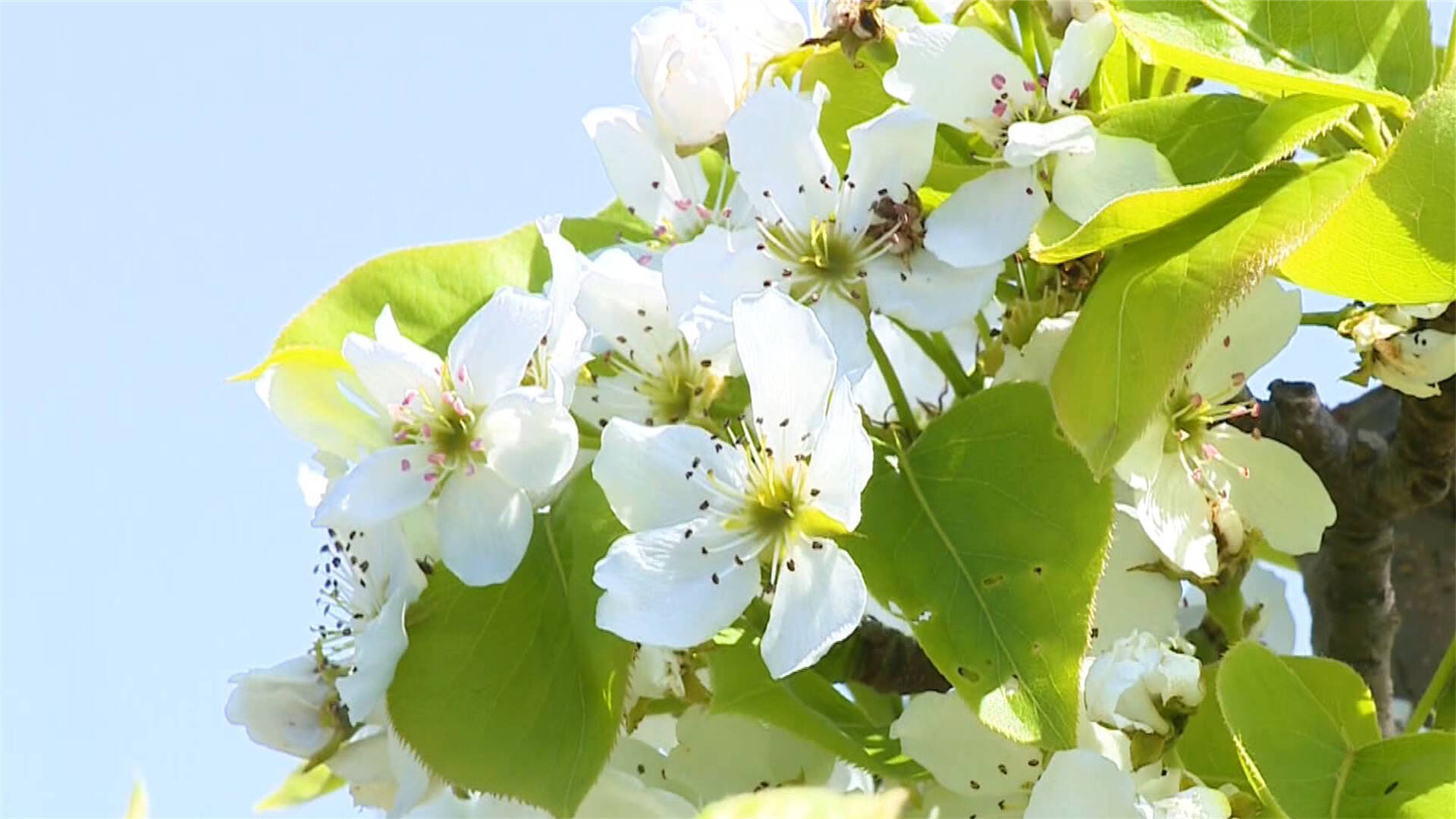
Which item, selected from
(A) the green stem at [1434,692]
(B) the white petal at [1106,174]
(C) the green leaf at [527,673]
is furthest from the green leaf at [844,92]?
(A) the green stem at [1434,692]

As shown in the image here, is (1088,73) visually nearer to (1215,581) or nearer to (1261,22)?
(1261,22)

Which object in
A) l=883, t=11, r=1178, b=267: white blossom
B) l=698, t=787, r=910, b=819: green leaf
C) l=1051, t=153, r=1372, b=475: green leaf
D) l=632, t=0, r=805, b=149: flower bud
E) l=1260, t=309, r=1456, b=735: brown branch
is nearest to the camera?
l=698, t=787, r=910, b=819: green leaf

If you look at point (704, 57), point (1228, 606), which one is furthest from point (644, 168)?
point (1228, 606)

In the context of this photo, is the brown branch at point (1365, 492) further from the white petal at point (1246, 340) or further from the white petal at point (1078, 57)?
the white petal at point (1078, 57)

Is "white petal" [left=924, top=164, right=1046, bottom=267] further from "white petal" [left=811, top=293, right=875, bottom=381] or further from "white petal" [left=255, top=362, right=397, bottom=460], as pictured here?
"white petal" [left=255, top=362, right=397, bottom=460]

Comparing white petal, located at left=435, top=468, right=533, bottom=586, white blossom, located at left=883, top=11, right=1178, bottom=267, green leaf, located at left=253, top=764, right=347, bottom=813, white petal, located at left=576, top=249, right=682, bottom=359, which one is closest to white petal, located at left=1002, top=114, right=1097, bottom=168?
white blossom, located at left=883, top=11, right=1178, bottom=267

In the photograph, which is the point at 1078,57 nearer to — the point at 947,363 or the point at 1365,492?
the point at 947,363
